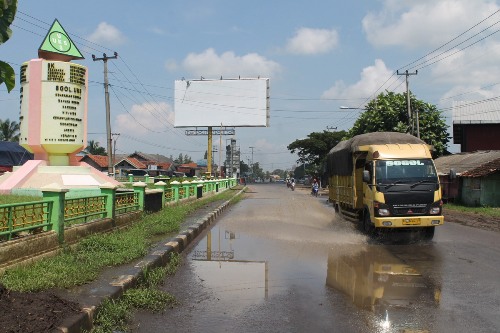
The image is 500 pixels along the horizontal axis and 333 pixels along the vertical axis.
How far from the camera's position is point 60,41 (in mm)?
16875

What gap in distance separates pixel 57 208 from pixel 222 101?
4232 cm

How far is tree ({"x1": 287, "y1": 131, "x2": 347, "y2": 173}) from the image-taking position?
211 ft

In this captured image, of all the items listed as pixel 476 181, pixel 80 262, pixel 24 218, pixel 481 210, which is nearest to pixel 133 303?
pixel 80 262

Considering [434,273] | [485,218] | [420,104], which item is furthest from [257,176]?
[434,273]

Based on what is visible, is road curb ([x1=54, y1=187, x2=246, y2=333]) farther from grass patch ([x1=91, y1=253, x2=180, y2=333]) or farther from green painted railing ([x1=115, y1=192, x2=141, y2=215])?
green painted railing ([x1=115, y1=192, x2=141, y2=215])

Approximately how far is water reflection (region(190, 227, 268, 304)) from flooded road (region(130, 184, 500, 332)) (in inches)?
0.6

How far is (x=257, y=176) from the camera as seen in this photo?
171m

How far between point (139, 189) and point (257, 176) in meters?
158

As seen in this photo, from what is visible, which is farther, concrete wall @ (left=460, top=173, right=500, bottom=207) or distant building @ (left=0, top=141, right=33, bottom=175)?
distant building @ (left=0, top=141, right=33, bottom=175)

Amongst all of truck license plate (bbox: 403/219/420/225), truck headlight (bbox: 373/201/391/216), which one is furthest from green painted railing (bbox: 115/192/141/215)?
truck license plate (bbox: 403/219/420/225)

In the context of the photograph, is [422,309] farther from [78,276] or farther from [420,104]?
[420,104]

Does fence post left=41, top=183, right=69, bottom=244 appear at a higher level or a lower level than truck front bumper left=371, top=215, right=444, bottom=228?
Result: higher

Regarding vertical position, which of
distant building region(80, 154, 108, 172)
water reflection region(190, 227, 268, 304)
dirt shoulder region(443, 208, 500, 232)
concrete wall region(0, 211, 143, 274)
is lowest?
dirt shoulder region(443, 208, 500, 232)

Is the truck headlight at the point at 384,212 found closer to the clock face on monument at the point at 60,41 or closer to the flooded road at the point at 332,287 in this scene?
the flooded road at the point at 332,287
